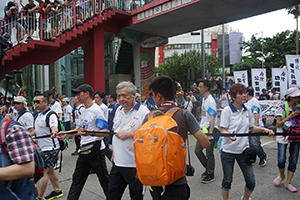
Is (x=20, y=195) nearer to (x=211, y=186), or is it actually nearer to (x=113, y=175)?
(x=113, y=175)

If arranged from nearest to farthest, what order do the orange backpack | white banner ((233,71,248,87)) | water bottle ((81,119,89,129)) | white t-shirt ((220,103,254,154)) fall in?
the orange backpack < white t-shirt ((220,103,254,154)) < water bottle ((81,119,89,129)) < white banner ((233,71,248,87))

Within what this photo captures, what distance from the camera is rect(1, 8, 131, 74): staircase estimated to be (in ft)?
34.6

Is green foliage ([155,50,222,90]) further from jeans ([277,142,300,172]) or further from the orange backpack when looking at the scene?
the orange backpack

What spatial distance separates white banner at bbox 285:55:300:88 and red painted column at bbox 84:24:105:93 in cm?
1003

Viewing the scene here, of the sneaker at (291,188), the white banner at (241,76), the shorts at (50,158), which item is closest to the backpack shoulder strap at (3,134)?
the shorts at (50,158)

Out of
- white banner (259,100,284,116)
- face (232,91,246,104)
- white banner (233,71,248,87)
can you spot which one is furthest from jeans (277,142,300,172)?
white banner (233,71,248,87)

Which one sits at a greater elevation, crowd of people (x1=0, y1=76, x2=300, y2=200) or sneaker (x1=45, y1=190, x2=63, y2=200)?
crowd of people (x1=0, y1=76, x2=300, y2=200)

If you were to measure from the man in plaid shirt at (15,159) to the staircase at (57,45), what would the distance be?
9.30 metres

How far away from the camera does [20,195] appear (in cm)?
181

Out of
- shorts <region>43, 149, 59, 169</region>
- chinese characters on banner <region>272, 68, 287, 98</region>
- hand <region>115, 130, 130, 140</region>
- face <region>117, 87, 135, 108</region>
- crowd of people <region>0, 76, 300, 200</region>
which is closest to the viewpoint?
crowd of people <region>0, 76, 300, 200</region>

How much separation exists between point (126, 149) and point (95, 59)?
40.2ft

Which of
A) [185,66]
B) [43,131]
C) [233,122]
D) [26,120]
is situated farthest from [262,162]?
[185,66]

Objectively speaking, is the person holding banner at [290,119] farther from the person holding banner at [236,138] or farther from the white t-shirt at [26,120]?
the white t-shirt at [26,120]

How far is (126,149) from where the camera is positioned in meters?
3.06
